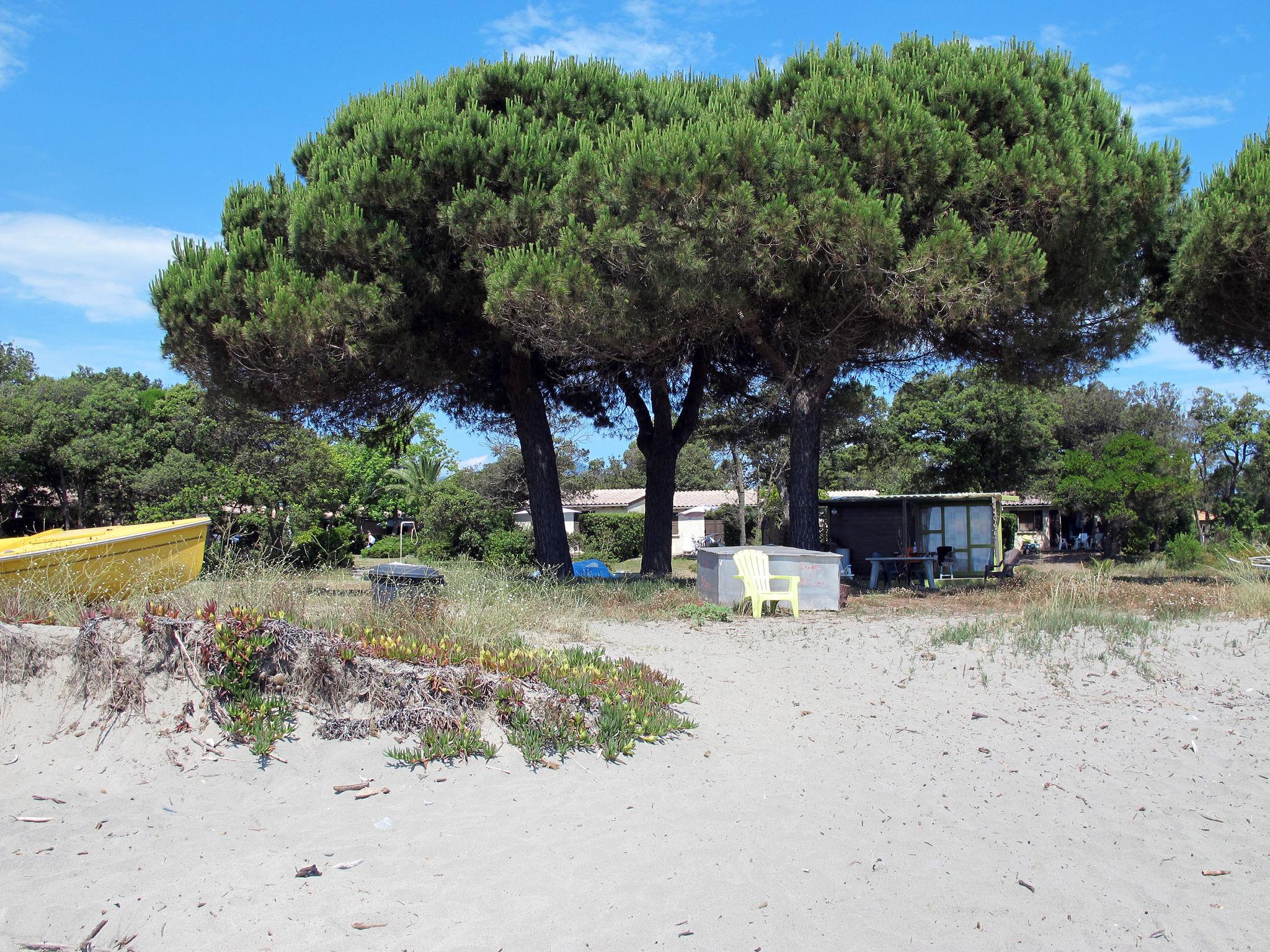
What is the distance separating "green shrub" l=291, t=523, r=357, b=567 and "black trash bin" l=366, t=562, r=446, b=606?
16.8m

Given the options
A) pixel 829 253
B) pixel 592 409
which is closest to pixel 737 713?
pixel 829 253

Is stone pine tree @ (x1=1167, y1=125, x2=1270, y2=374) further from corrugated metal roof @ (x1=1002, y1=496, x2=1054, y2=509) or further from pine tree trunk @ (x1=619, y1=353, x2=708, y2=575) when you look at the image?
corrugated metal roof @ (x1=1002, y1=496, x2=1054, y2=509)

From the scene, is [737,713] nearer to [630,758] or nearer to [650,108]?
[630,758]

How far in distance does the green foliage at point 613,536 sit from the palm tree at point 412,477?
33.6 ft

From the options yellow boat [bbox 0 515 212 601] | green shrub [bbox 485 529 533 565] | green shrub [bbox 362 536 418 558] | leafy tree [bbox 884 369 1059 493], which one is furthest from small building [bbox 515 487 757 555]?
yellow boat [bbox 0 515 212 601]

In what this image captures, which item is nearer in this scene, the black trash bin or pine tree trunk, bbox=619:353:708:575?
the black trash bin

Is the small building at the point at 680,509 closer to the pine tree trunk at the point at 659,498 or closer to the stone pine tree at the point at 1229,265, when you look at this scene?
the pine tree trunk at the point at 659,498

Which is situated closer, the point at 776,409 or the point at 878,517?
the point at 776,409

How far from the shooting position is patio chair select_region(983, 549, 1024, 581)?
18.5 m

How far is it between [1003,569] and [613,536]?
59.4 ft

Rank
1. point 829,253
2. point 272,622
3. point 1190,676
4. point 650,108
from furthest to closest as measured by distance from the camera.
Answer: point 650,108 < point 829,253 < point 1190,676 < point 272,622

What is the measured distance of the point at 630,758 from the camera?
584 cm

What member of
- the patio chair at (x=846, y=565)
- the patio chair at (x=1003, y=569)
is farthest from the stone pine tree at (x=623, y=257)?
the patio chair at (x=1003, y=569)

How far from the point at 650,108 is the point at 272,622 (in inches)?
409
